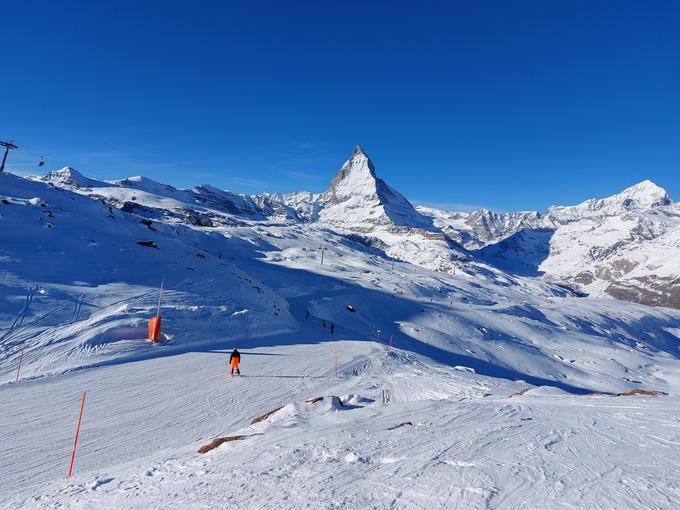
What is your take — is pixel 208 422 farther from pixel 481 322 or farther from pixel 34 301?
pixel 481 322

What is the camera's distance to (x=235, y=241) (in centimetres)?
11919

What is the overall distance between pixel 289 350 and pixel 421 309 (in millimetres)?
36408

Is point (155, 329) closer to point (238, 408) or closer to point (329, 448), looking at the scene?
point (238, 408)

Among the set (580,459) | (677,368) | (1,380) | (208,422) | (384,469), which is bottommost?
(677,368)

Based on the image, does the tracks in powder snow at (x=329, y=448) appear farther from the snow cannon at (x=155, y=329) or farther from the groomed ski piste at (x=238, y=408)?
the snow cannon at (x=155, y=329)

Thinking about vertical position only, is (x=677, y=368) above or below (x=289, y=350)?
below

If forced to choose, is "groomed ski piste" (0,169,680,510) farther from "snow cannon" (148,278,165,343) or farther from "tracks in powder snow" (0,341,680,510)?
"snow cannon" (148,278,165,343)

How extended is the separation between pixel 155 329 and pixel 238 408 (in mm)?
11818

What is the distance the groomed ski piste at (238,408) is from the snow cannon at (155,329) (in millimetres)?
638

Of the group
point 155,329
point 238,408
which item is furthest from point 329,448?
point 155,329

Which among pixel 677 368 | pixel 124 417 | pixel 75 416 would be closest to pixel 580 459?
pixel 124 417

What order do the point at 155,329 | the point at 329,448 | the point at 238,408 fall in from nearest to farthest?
the point at 329,448 → the point at 238,408 → the point at 155,329

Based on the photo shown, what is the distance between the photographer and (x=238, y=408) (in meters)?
14.4

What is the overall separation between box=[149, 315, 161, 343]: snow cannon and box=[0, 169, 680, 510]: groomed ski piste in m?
0.64
